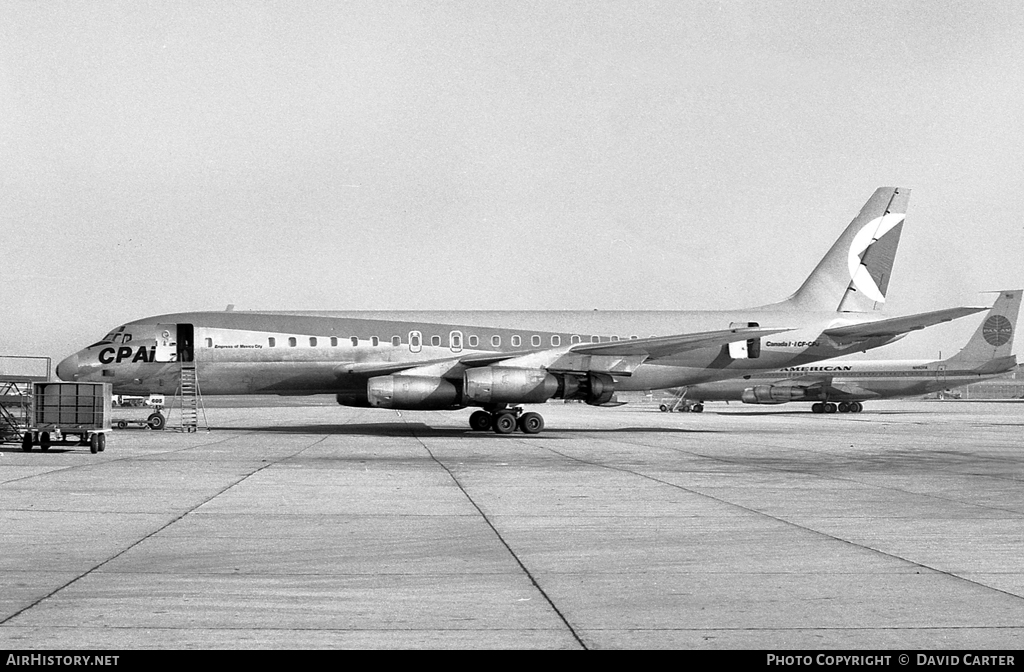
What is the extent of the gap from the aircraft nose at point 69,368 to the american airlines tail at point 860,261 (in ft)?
66.4

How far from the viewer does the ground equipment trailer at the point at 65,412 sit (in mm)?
18234

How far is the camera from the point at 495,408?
2586 centimetres

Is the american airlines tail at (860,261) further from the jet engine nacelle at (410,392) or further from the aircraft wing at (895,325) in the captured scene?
the jet engine nacelle at (410,392)

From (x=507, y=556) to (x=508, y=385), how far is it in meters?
17.0

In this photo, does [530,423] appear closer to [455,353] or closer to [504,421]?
[504,421]

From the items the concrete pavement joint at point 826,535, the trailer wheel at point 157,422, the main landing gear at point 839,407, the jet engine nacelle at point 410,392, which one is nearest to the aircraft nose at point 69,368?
the trailer wheel at point 157,422

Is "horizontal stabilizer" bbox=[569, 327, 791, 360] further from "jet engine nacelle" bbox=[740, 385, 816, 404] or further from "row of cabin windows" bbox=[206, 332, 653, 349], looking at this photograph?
"jet engine nacelle" bbox=[740, 385, 816, 404]

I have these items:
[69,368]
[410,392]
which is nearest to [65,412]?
[69,368]

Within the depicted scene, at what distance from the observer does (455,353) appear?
87.4ft

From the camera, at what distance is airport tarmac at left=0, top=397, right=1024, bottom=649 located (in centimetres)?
511

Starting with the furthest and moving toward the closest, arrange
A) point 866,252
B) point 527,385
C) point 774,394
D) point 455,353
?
point 774,394 → point 866,252 → point 455,353 → point 527,385

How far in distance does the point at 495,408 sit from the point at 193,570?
1925 cm

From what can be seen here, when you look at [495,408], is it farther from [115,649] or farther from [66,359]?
[115,649]
